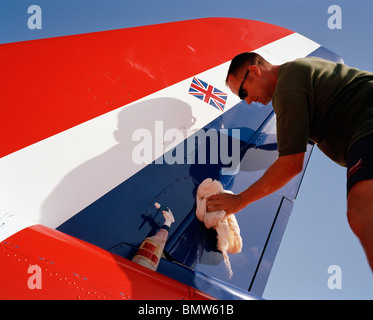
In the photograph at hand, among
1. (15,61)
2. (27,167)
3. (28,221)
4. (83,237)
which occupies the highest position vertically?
(15,61)

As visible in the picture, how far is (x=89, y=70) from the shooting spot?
1.99m

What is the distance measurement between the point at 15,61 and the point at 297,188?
1.96m

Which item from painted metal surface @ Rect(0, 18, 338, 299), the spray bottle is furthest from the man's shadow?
the spray bottle

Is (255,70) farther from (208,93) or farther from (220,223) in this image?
(220,223)

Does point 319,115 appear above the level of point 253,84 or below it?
below

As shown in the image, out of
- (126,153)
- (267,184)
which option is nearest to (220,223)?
(267,184)

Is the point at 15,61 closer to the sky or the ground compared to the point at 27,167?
closer to the sky

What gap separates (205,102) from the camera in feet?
7.54

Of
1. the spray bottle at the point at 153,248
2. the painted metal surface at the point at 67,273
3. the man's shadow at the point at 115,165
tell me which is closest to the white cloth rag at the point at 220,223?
the spray bottle at the point at 153,248

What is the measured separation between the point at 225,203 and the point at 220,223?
0.12m

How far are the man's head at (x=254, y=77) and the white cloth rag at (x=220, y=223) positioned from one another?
570 mm

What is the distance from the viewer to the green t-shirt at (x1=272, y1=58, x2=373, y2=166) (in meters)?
1.54
